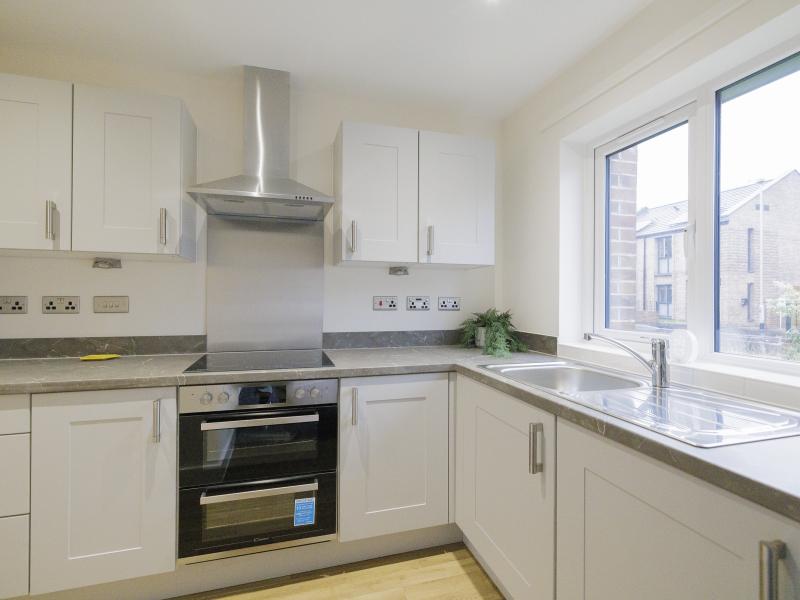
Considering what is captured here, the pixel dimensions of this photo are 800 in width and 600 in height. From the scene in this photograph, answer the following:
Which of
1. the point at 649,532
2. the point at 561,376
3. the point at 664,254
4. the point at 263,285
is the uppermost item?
the point at 664,254

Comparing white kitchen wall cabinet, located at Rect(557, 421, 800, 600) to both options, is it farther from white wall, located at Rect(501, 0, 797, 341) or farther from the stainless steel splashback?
the stainless steel splashback

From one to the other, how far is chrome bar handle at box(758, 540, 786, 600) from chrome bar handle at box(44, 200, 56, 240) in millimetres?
2421

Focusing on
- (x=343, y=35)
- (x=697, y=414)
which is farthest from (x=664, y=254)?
(x=343, y=35)

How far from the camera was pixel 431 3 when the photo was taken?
1594 millimetres

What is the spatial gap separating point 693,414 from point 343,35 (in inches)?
78.0

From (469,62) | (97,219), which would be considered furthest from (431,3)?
(97,219)

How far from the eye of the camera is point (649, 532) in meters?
0.90

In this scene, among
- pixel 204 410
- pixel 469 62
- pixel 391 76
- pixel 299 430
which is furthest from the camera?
pixel 391 76

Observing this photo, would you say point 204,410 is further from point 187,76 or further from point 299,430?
point 187,76

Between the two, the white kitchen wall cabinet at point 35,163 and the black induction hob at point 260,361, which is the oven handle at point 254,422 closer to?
the black induction hob at point 260,361

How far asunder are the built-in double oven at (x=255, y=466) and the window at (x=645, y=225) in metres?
1.46

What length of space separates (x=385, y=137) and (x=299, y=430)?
1.49 meters

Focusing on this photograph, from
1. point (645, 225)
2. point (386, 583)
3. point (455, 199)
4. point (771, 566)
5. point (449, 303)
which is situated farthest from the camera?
point (449, 303)

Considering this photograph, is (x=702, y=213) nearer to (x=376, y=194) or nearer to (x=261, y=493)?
(x=376, y=194)
